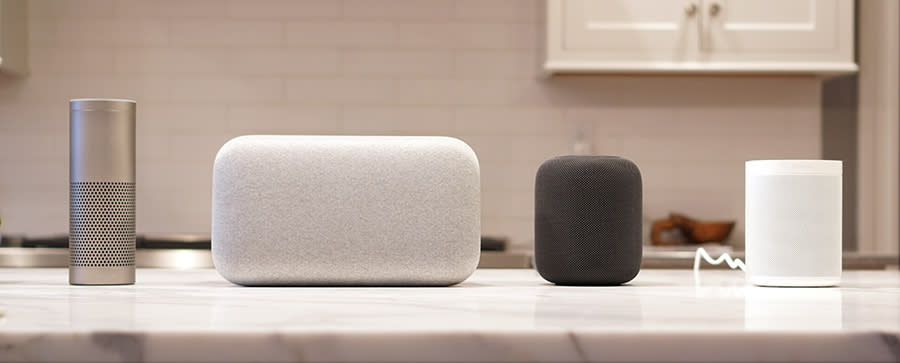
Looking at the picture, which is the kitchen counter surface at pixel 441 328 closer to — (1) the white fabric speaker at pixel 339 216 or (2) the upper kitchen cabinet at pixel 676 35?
(1) the white fabric speaker at pixel 339 216

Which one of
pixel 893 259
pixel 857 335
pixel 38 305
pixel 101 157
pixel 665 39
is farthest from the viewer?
pixel 665 39

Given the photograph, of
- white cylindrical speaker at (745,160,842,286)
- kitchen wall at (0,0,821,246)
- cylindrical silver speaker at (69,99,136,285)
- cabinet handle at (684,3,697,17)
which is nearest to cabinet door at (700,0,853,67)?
cabinet handle at (684,3,697,17)

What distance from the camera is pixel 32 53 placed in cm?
298

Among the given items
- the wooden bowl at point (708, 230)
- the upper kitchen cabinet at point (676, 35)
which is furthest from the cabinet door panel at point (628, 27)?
the wooden bowl at point (708, 230)

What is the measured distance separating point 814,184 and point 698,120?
218 cm

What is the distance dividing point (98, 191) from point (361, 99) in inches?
83.4

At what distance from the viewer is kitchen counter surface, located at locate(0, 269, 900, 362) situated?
54 cm

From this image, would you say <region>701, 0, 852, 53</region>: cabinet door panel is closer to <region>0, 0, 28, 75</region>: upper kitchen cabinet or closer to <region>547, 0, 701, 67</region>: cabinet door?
<region>547, 0, 701, 67</region>: cabinet door

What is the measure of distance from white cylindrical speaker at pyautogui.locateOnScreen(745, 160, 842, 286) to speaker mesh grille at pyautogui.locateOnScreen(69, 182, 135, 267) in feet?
2.01

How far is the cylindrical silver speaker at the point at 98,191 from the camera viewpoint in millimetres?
923

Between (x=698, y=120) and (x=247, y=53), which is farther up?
(x=247, y=53)

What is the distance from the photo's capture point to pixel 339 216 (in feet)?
3.07

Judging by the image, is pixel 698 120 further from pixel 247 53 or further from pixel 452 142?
pixel 452 142

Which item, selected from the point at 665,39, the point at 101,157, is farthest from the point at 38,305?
the point at 665,39
